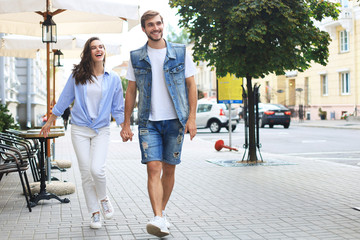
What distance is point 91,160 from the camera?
18.2ft

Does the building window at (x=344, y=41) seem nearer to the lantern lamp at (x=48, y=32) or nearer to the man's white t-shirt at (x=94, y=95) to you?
the lantern lamp at (x=48, y=32)

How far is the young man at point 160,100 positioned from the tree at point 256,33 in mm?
4969

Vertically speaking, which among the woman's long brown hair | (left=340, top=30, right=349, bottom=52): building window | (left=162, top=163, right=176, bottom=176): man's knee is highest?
(left=340, top=30, right=349, bottom=52): building window

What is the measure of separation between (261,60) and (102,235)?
6.46 m

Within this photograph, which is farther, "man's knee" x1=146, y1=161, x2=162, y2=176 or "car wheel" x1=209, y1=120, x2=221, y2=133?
"car wheel" x1=209, y1=120, x2=221, y2=133

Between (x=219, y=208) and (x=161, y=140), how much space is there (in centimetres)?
169

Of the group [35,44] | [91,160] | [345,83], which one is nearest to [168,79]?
[91,160]

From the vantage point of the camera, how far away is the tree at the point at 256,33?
1012 cm

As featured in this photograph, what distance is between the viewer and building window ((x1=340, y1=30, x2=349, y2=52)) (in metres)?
38.3

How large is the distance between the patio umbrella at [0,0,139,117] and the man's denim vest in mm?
2505

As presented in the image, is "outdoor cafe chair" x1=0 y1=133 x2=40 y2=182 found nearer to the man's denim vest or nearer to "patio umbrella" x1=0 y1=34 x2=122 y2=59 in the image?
the man's denim vest

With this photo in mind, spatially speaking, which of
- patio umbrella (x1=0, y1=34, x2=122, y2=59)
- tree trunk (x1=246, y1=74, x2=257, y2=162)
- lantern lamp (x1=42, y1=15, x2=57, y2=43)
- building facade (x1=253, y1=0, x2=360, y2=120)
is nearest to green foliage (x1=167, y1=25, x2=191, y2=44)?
building facade (x1=253, y1=0, x2=360, y2=120)

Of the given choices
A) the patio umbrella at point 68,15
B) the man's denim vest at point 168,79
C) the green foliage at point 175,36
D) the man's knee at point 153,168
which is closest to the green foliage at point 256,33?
the patio umbrella at point 68,15

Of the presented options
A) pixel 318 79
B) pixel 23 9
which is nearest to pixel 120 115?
pixel 23 9
